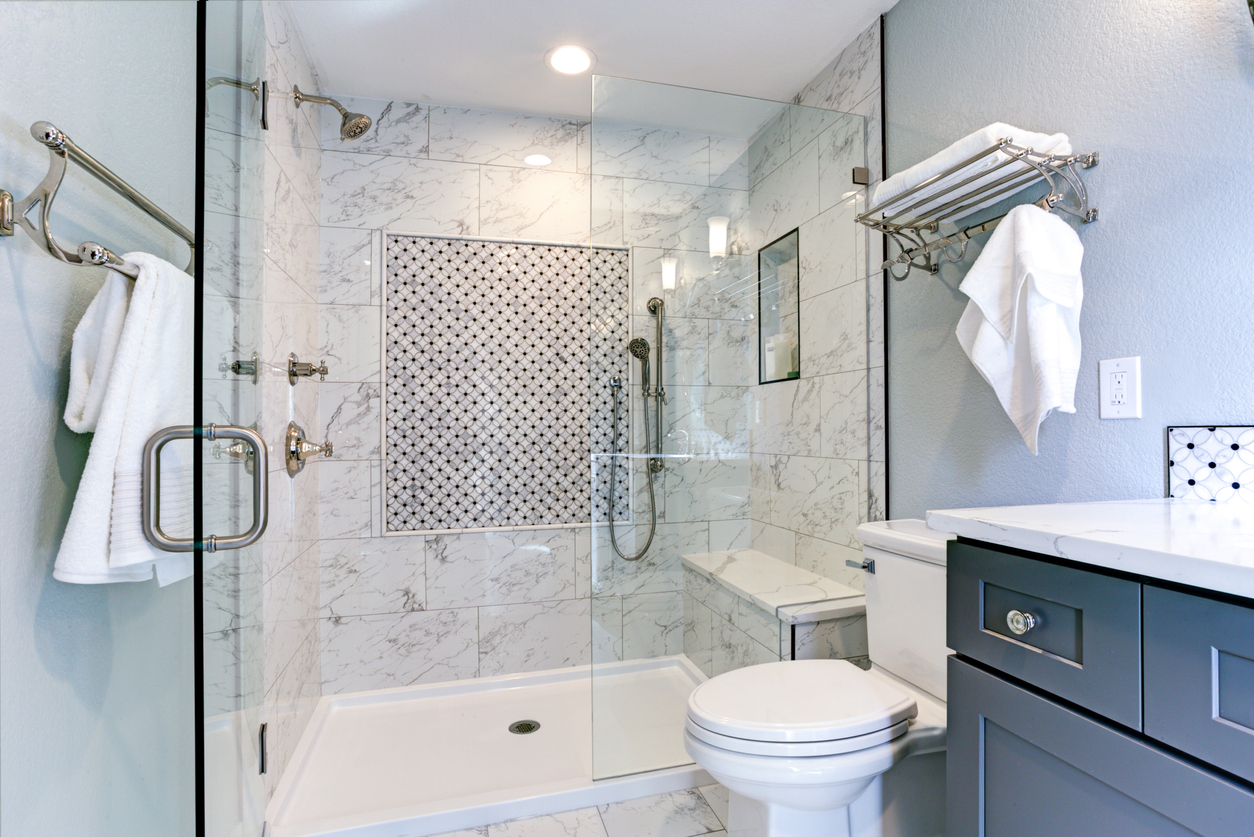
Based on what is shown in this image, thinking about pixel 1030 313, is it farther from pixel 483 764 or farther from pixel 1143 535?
pixel 483 764

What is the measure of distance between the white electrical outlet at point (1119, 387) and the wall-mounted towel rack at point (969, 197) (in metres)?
0.32

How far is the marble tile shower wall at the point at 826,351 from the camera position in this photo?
78.7 inches

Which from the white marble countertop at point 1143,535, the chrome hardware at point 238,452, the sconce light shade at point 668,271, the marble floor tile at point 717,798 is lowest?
the marble floor tile at point 717,798

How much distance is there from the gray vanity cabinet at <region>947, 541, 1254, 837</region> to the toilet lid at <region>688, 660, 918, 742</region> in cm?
27

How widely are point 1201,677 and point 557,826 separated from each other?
1.66 meters

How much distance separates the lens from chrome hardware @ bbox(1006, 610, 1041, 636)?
83 cm

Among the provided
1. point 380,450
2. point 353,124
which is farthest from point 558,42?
point 380,450

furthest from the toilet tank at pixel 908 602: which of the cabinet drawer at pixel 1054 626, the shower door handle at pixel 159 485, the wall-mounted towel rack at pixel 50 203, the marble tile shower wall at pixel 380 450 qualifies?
the wall-mounted towel rack at pixel 50 203

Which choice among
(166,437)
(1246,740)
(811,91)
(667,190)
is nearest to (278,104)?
(667,190)

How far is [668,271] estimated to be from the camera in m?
1.92

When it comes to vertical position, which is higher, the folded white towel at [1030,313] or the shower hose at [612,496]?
the folded white towel at [1030,313]

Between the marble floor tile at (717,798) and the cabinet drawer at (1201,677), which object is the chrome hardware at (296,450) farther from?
the cabinet drawer at (1201,677)

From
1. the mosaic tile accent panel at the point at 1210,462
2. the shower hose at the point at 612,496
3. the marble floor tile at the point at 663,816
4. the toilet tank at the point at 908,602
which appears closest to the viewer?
the mosaic tile accent panel at the point at 1210,462

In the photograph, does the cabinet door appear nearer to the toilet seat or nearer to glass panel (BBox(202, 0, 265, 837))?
the toilet seat
